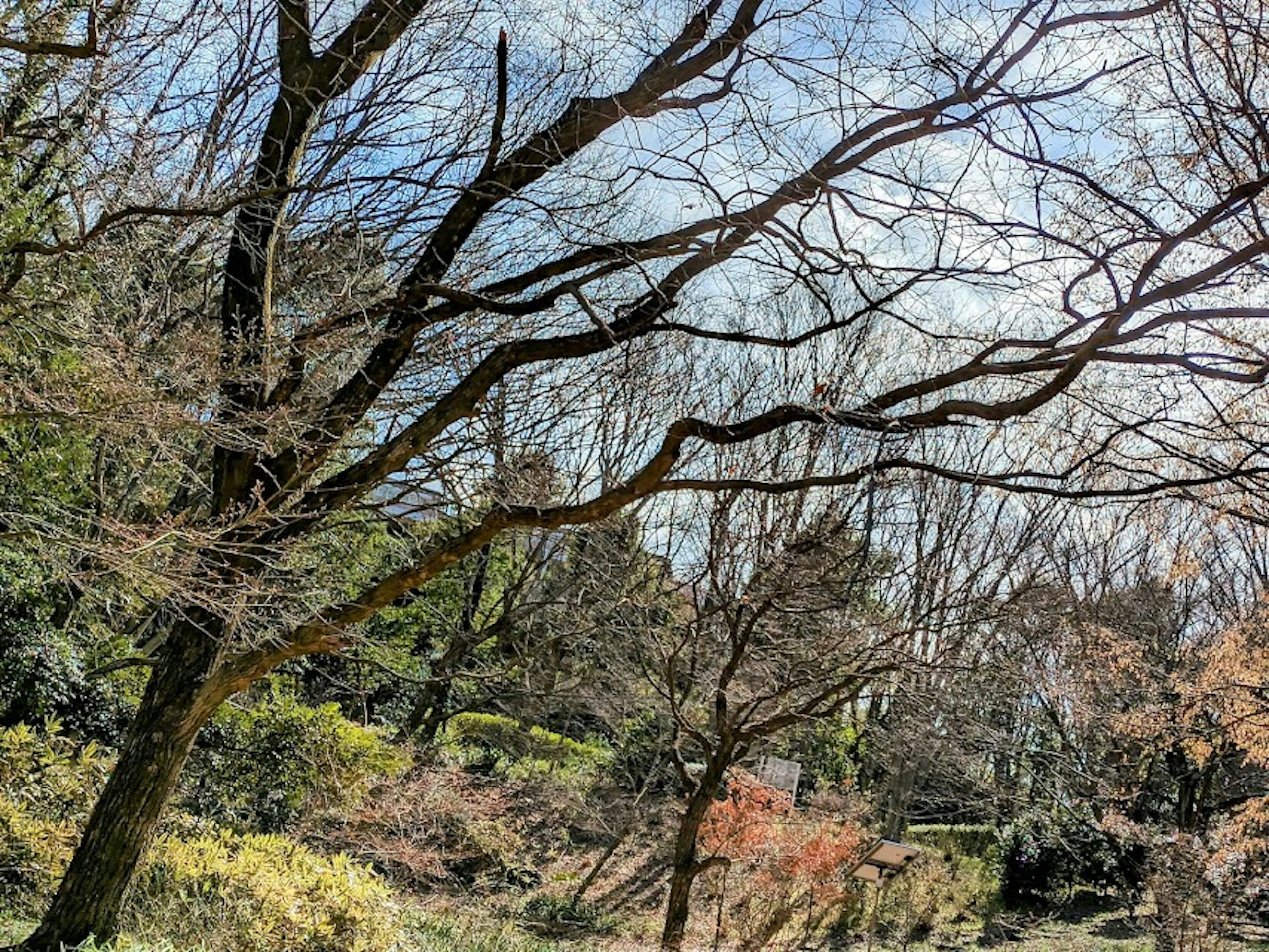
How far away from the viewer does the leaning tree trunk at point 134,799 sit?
16.6 feet

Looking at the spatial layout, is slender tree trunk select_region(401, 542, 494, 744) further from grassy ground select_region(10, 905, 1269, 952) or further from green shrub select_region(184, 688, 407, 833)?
grassy ground select_region(10, 905, 1269, 952)

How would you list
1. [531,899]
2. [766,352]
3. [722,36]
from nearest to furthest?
[722,36], [766,352], [531,899]

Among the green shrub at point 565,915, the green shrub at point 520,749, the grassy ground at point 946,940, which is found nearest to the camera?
the grassy ground at point 946,940

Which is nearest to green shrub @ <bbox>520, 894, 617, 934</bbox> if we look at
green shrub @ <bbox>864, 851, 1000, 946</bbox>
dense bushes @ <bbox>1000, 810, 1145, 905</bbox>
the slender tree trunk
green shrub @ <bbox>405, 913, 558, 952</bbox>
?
the slender tree trunk

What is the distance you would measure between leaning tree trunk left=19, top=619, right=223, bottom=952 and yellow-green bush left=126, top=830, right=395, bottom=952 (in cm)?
104

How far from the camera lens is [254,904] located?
6.40m

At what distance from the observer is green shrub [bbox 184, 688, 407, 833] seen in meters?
9.67

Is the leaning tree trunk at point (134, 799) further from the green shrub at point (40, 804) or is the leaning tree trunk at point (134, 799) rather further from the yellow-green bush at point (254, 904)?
the green shrub at point (40, 804)

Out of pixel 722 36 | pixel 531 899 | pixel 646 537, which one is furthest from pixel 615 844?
pixel 722 36

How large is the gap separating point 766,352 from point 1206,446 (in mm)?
6006

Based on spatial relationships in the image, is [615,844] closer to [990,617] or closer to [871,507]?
[990,617]

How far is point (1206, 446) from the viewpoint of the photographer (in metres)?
5.84

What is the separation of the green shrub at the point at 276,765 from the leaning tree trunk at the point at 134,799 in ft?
14.3

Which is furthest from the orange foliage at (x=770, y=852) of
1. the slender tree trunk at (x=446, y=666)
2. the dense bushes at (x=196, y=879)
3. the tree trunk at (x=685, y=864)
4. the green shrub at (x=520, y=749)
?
the dense bushes at (x=196, y=879)
